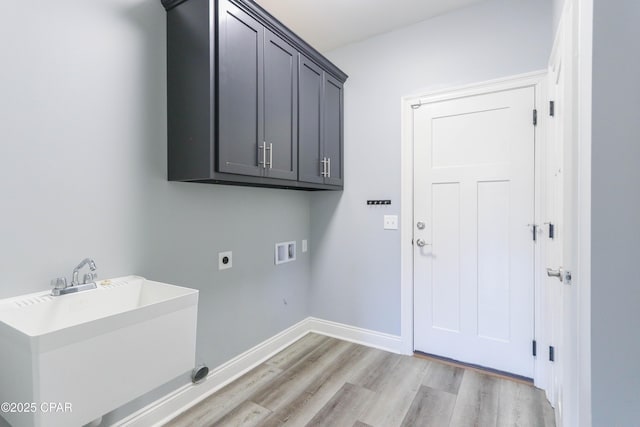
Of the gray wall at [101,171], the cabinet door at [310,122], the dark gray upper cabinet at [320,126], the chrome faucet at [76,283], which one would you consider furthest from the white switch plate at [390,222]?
the chrome faucet at [76,283]

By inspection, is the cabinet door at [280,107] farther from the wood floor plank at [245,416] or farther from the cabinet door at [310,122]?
the wood floor plank at [245,416]

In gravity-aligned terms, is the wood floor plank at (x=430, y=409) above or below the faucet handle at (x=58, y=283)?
below

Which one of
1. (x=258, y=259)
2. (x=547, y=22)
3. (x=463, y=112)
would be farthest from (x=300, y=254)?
(x=547, y=22)

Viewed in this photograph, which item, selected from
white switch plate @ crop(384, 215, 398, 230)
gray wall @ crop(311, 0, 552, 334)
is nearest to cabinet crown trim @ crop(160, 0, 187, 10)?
gray wall @ crop(311, 0, 552, 334)

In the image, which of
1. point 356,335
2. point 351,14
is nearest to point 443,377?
point 356,335

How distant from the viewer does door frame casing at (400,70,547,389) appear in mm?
2002

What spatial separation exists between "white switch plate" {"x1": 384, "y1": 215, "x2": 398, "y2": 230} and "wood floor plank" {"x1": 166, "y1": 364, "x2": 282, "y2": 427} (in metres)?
1.45

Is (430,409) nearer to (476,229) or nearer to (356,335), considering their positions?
(356,335)

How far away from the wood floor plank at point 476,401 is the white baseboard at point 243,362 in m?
0.58

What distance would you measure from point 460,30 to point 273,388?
2.98 meters

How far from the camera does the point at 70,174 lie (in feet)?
4.36
